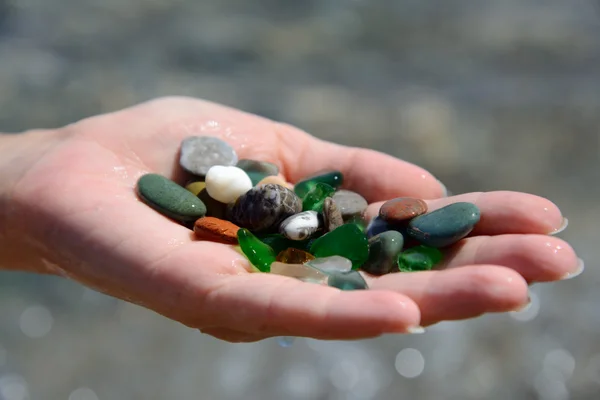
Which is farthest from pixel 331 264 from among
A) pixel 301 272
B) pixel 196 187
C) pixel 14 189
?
pixel 14 189

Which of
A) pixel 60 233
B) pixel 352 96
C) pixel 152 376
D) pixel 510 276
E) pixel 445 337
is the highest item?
pixel 510 276

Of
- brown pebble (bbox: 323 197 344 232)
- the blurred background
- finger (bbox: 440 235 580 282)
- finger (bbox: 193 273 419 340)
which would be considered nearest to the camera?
finger (bbox: 193 273 419 340)

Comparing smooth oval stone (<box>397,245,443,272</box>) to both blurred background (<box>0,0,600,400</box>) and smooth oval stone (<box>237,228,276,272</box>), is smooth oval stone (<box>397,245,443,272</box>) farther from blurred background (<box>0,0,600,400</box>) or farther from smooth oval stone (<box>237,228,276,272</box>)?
blurred background (<box>0,0,600,400</box>)

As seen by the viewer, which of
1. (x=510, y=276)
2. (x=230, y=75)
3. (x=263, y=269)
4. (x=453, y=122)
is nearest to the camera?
(x=510, y=276)

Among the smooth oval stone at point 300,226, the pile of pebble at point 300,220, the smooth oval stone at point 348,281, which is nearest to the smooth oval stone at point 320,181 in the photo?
the pile of pebble at point 300,220

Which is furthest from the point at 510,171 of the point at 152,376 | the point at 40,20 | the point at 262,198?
the point at 40,20

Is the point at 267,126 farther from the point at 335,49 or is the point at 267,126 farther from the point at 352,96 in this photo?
the point at 335,49

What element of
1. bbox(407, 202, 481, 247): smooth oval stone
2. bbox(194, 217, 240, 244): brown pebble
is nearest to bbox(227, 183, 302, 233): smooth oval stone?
bbox(194, 217, 240, 244): brown pebble
